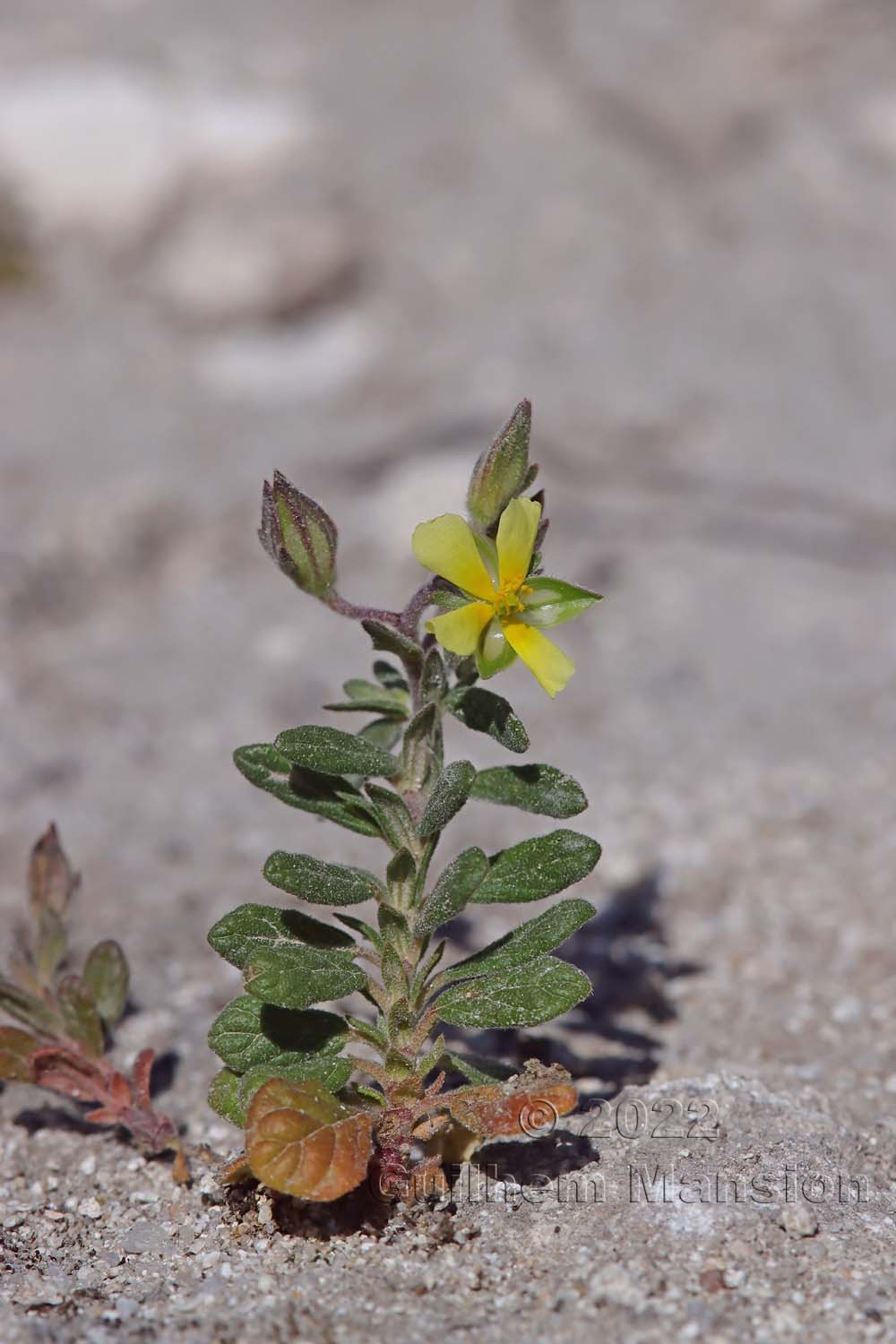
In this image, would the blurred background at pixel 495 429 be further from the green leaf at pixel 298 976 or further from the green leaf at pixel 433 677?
the green leaf at pixel 433 677

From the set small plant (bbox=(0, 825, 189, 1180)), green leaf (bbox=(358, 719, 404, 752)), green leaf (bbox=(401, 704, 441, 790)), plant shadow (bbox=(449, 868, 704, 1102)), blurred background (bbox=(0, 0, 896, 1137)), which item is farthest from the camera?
blurred background (bbox=(0, 0, 896, 1137))

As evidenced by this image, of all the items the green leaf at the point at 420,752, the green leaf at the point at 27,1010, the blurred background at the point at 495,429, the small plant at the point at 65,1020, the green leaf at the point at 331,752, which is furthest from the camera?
the blurred background at the point at 495,429

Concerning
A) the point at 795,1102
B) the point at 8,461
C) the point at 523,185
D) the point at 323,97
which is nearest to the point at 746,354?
the point at 523,185

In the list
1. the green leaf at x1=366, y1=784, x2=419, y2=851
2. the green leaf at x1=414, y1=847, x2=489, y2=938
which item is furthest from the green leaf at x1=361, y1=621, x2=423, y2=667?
the green leaf at x1=414, y1=847, x2=489, y2=938

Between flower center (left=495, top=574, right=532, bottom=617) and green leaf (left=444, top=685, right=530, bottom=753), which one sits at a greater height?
flower center (left=495, top=574, right=532, bottom=617)

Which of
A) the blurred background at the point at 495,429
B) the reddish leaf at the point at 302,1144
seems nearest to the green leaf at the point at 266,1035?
the reddish leaf at the point at 302,1144

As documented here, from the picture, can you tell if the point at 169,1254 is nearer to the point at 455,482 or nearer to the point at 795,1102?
the point at 795,1102

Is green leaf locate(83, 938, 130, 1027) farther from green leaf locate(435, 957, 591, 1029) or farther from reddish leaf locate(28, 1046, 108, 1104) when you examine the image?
green leaf locate(435, 957, 591, 1029)

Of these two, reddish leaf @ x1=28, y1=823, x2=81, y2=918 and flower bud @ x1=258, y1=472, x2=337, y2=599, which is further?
reddish leaf @ x1=28, y1=823, x2=81, y2=918
